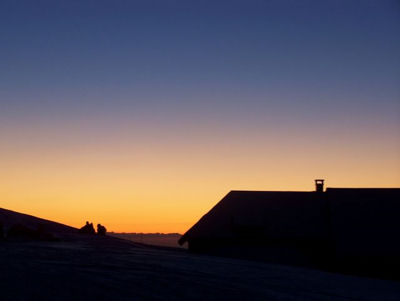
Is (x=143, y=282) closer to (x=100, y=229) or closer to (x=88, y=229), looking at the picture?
(x=88, y=229)

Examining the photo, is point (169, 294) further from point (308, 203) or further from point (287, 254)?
point (308, 203)

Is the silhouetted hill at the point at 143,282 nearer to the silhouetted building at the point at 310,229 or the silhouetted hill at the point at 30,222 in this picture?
the silhouetted hill at the point at 30,222

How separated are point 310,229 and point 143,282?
2323 cm

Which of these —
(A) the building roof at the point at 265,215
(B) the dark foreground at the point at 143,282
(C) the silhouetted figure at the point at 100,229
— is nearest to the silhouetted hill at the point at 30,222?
(C) the silhouetted figure at the point at 100,229

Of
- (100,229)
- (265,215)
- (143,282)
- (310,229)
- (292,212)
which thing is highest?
(292,212)

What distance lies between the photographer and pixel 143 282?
36.2 feet

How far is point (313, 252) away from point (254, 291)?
21.8 metres

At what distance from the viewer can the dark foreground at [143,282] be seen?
377 inches

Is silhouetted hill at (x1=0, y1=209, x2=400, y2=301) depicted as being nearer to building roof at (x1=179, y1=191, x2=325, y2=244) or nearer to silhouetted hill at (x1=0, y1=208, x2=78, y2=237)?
silhouetted hill at (x1=0, y1=208, x2=78, y2=237)

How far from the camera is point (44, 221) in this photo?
1307 inches

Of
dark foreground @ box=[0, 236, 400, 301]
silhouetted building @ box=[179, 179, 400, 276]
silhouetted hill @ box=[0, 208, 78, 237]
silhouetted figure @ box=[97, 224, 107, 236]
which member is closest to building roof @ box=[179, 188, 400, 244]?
silhouetted building @ box=[179, 179, 400, 276]

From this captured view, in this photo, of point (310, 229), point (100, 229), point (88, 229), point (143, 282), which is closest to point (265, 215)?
point (310, 229)

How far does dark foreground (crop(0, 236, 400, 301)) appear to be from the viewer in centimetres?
957

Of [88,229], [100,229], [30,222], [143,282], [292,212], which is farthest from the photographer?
[100,229]
